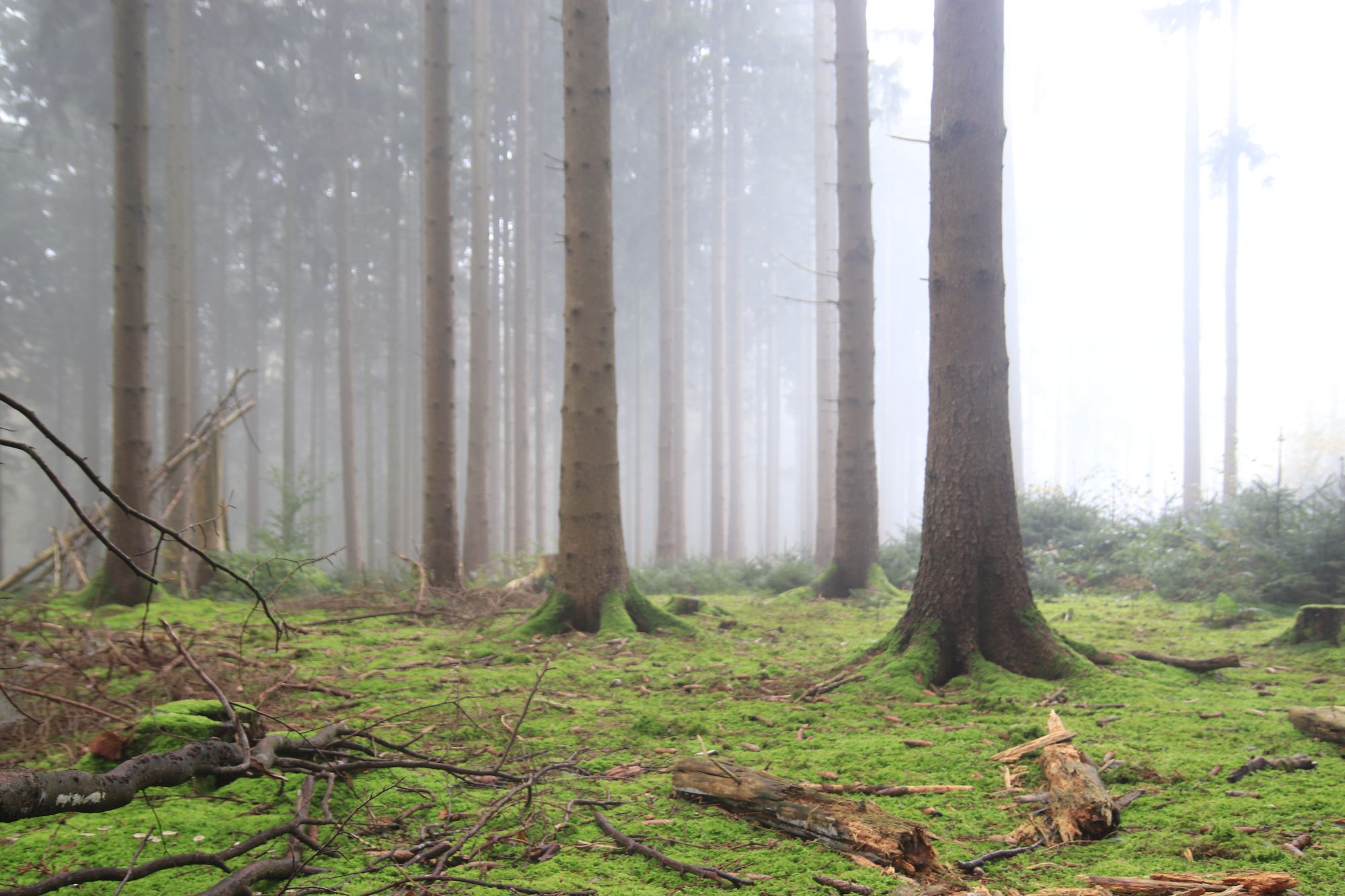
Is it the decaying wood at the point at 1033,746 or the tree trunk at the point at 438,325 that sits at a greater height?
the tree trunk at the point at 438,325

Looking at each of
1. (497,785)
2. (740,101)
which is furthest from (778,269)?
(497,785)

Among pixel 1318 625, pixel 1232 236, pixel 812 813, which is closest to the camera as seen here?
pixel 812 813

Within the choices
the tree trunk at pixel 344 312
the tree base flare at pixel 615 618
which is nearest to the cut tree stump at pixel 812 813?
the tree base flare at pixel 615 618

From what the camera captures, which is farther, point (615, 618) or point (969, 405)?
point (615, 618)

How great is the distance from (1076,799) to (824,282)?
15.9 meters

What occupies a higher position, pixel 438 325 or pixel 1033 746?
pixel 438 325

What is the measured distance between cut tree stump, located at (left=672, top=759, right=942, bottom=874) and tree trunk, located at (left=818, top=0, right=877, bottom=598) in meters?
7.07

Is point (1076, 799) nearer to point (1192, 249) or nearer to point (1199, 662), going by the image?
point (1199, 662)

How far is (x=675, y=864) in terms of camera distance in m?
2.59

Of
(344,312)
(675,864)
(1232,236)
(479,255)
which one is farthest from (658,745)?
(1232,236)

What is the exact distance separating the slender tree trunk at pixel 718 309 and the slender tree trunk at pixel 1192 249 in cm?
1189

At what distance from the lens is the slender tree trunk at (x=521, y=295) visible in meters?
18.8

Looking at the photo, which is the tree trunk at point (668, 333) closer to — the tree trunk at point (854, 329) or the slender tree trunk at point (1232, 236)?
the tree trunk at point (854, 329)

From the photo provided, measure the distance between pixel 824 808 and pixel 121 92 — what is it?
9.62 metres
